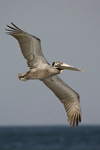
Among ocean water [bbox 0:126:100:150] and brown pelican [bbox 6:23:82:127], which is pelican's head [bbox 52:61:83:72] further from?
ocean water [bbox 0:126:100:150]

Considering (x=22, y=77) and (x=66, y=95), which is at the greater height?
(x=22, y=77)

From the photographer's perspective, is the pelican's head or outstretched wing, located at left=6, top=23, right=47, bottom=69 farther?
the pelican's head

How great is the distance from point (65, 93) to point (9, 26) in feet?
11.5

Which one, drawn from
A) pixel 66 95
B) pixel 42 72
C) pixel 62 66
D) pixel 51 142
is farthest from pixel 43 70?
pixel 51 142

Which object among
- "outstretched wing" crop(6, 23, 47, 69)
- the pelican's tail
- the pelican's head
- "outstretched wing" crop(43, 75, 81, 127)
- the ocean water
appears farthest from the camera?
the ocean water

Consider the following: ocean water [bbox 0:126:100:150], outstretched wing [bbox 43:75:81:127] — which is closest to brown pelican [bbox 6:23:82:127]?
outstretched wing [bbox 43:75:81:127]

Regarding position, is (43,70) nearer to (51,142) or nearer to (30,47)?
(30,47)

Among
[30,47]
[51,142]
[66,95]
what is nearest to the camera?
[30,47]

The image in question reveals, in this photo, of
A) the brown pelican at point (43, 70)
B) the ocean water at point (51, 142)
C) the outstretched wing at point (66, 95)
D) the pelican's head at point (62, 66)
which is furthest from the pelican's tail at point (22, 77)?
the ocean water at point (51, 142)

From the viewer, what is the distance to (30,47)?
38.1 ft

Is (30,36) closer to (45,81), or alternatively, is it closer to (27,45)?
(27,45)

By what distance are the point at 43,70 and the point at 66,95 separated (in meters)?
1.83

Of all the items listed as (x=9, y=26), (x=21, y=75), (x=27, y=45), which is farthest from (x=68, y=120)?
(x=9, y=26)

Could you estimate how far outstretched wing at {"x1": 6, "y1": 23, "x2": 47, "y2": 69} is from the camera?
1125 cm
